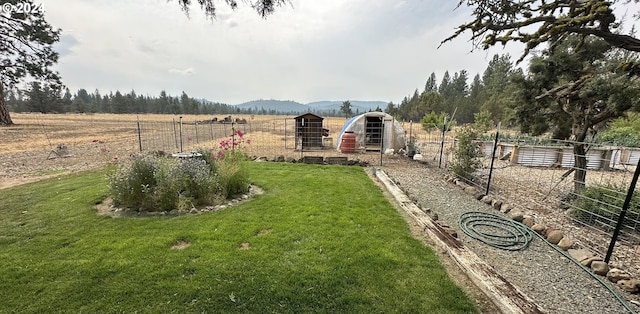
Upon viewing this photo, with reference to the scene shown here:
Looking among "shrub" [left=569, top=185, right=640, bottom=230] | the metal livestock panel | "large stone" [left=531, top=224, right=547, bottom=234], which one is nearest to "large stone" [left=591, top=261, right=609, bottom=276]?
"large stone" [left=531, top=224, right=547, bottom=234]

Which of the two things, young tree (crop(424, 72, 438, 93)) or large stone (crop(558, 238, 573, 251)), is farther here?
young tree (crop(424, 72, 438, 93))

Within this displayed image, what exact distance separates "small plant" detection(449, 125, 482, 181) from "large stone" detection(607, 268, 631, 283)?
15.3ft

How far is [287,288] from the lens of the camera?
106 inches

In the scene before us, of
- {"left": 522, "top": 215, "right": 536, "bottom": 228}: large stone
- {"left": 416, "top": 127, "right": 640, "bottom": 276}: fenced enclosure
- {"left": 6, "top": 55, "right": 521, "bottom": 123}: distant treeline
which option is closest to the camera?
{"left": 416, "top": 127, "right": 640, "bottom": 276}: fenced enclosure

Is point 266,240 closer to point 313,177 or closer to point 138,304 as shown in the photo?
point 138,304

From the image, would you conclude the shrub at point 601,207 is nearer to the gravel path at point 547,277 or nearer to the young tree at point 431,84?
the gravel path at point 547,277

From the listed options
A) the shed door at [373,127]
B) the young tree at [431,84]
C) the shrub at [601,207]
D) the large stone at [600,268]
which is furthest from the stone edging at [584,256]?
the young tree at [431,84]

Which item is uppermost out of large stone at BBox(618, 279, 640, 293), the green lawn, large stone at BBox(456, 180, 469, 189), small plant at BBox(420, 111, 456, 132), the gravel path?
small plant at BBox(420, 111, 456, 132)

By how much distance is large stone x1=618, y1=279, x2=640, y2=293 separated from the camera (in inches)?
123

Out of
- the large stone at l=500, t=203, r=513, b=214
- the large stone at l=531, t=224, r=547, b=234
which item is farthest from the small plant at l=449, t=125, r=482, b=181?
the large stone at l=531, t=224, r=547, b=234

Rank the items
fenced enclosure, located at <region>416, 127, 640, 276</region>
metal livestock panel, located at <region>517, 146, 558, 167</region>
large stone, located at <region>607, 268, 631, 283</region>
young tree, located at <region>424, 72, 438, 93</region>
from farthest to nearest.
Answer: young tree, located at <region>424, 72, 438, 93</region>, metal livestock panel, located at <region>517, 146, 558, 167</region>, fenced enclosure, located at <region>416, 127, 640, 276</region>, large stone, located at <region>607, 268, 631, 283</region>

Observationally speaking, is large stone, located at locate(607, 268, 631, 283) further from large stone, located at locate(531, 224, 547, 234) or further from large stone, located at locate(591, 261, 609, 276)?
large stone, located at locate(531, 224, 547, 234)

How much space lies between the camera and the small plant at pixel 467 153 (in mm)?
7961

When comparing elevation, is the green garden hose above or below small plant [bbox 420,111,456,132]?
below
